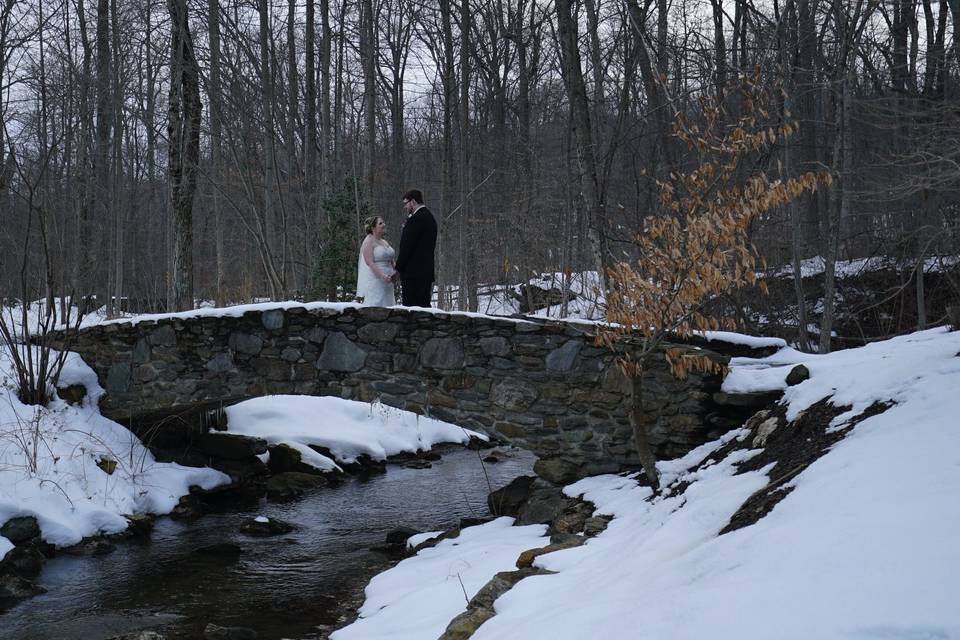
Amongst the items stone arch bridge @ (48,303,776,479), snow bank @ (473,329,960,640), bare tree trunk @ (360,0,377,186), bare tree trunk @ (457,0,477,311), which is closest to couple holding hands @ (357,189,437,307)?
stone arch bridge @ (48,303,776,479)

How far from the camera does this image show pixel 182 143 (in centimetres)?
1089

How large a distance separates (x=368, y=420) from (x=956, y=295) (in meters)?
8.50

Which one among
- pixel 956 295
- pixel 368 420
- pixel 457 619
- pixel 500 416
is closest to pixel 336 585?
pixel 500 416

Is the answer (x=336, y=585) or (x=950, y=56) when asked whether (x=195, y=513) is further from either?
(x=950, y=56)

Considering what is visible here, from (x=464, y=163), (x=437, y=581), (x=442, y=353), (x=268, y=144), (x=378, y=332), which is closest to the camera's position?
(x=437, y=581)

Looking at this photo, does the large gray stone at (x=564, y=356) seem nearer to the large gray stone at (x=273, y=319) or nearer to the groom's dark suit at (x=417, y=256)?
the groom's dark suit at (x=417, y=256)

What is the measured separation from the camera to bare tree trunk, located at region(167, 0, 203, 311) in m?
10.9

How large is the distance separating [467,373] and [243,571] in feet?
8.46

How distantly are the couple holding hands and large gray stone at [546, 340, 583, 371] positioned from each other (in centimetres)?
168

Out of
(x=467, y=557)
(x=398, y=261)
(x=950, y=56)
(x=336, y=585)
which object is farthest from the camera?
(x=950, y=56)

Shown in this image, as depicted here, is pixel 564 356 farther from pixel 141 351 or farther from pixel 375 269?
pixel 141 351

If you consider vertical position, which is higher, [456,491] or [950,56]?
[950,56]

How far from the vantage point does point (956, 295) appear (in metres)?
9.76

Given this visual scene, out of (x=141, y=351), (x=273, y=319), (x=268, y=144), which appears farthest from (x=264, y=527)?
(x=268, y=144)
